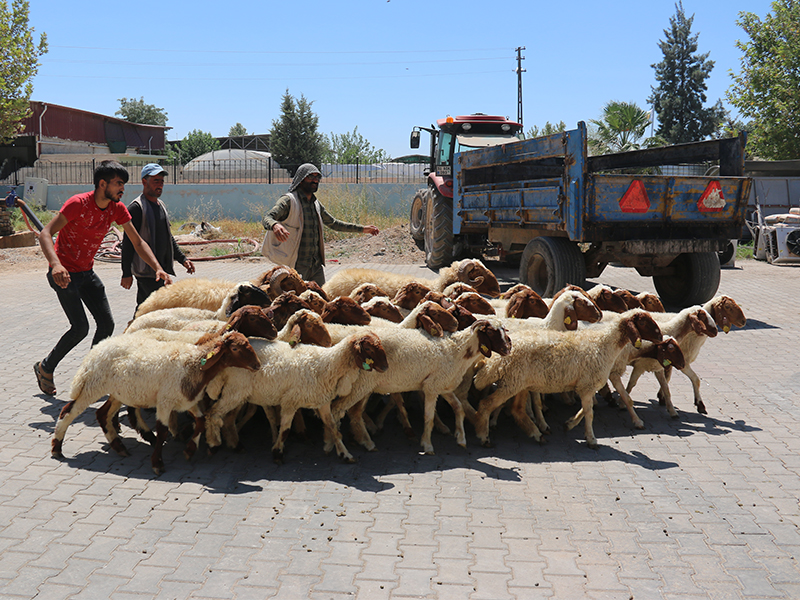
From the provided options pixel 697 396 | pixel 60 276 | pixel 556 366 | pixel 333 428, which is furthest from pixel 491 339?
pixel 60 276

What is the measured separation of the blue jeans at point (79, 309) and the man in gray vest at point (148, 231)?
0.48m

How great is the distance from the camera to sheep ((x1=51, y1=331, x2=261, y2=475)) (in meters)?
4.92

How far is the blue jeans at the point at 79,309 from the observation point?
20.9 feet

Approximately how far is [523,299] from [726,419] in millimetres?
2147

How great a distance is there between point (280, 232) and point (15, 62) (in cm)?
2136

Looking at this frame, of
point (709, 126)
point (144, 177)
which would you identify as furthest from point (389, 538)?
point (709, 126)

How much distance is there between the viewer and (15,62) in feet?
78.7

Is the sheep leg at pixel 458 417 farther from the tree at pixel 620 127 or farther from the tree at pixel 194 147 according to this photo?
the tree at pixel 194 147

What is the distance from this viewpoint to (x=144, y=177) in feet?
23.6

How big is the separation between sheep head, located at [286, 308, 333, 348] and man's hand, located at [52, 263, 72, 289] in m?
1.98

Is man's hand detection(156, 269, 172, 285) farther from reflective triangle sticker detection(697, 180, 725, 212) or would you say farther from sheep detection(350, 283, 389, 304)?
reflective triangle sticker detection(697, 180, 725, 212)

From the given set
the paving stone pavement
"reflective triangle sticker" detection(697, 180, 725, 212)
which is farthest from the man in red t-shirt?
"reflective triangle sticker" detection(697, 180, 725, 212)

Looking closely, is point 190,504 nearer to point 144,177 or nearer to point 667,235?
point 144,177

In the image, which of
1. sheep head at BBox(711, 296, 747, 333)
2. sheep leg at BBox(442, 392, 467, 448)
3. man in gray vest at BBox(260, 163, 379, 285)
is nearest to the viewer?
sheep leg at BBox(442, 392, 467, 448)
